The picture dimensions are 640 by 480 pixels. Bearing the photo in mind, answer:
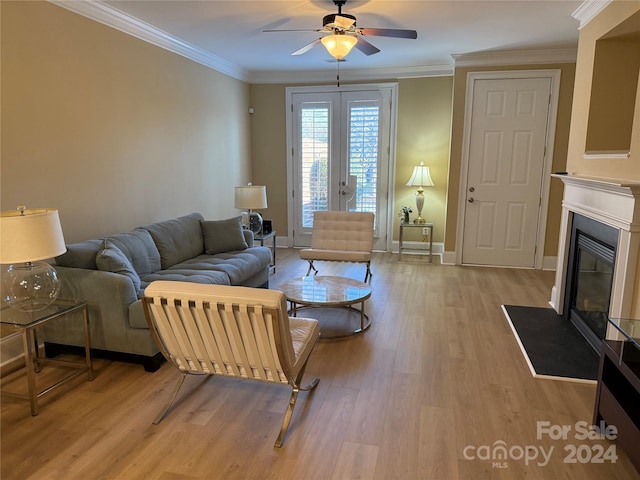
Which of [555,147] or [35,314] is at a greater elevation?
[555,147]

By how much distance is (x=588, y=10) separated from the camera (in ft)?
11.9

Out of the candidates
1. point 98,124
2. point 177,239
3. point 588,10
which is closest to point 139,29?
point 98,124

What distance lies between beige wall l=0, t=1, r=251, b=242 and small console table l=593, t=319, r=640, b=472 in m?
3.85

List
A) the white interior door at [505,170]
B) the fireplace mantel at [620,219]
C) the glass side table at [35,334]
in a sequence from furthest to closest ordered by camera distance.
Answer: the white interior door at [505,170] → the fireplace mantel at [620,219] → the glass side table at [35,334]

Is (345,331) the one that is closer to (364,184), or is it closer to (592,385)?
(592,385)

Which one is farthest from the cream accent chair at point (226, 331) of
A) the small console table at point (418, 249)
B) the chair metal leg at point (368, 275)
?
the small console table at point (418, 249)

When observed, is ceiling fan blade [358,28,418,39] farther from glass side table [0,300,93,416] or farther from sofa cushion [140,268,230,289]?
glass side table [0,300,93,416]

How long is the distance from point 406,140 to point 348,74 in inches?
52.1

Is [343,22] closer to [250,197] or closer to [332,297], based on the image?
[332,297]

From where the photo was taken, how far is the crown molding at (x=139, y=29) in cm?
347

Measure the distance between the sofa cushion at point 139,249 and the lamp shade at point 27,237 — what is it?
2.85 feet

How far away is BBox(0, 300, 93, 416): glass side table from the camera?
8.21ft

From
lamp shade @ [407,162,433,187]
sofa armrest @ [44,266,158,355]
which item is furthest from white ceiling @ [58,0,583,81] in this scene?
sofa armrest @ [44,266,158,355]

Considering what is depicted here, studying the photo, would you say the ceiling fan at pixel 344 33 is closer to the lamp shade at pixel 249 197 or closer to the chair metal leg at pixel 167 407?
the lamp shade at pixel 249 197
